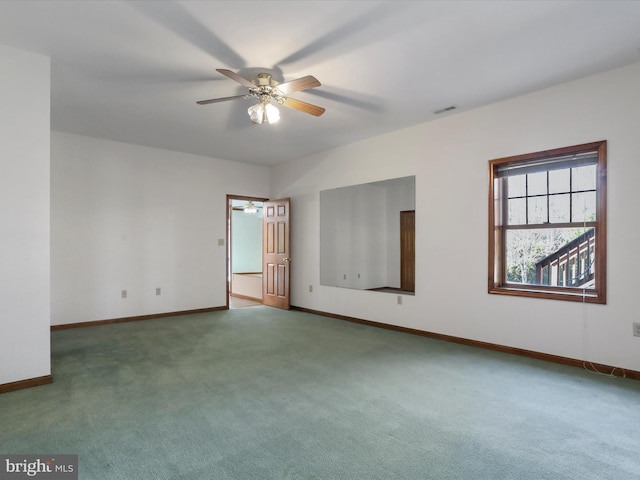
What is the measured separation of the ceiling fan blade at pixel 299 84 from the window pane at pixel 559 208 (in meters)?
2.75

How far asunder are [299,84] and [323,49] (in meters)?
0.33

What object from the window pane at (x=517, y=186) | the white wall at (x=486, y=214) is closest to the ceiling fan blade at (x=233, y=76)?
the white wall at (x=486, y=214)

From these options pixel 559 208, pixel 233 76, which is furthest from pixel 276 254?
pixel 559 208

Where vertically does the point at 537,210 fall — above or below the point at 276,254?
above

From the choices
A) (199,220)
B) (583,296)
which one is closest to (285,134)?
(199,220)

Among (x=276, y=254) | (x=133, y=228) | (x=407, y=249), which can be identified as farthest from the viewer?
(x=407, y=249)

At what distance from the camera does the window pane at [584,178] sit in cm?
353

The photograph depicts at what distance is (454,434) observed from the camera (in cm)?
222

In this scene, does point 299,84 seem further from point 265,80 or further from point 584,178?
point 584,178

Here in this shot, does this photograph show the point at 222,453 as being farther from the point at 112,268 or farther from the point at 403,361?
the point at 112,268

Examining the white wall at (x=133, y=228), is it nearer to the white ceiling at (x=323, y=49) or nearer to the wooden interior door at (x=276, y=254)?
the wooden interior door at (x=276, y=254)

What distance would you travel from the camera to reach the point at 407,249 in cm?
766

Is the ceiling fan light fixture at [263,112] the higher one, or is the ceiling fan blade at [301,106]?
the ceiling fan blade at [301,106]

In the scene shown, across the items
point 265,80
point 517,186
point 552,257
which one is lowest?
point 552,257
